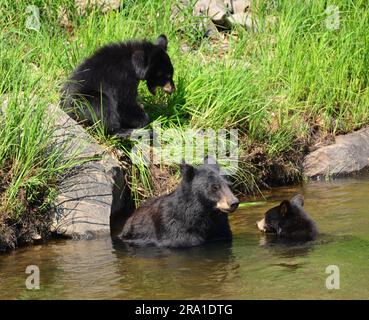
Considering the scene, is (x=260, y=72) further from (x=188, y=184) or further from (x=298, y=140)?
(x=188, y=184)

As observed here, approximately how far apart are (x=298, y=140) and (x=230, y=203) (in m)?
3.22

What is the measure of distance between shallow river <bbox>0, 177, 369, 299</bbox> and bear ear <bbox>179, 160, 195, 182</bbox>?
60 cm

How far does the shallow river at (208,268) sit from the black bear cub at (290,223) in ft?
0.41

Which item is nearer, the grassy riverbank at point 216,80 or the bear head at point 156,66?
the grassy riverbank at point 216,80

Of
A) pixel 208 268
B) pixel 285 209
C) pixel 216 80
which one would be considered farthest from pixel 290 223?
pixel 216 80

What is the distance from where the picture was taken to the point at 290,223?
7.87m

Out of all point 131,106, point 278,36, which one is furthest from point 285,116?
point 131,106

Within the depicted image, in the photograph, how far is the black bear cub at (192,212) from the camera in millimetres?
7516

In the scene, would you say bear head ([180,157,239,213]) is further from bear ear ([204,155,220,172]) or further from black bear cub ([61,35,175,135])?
black bear cub ([61,35,175,135])

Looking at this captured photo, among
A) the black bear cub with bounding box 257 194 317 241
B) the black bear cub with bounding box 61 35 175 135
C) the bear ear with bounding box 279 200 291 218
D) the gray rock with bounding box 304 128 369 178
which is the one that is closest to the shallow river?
the black bear cub with bounding box 257 194 317 241

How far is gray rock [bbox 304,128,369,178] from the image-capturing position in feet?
34.6

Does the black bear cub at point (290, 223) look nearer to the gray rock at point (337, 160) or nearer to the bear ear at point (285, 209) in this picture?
the bear ear at point (285, 209)

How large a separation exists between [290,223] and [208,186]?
0.86 m

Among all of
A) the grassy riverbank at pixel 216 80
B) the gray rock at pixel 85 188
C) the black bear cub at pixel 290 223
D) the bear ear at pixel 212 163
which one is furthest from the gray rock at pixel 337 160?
the bear ear at pixel 212 163
